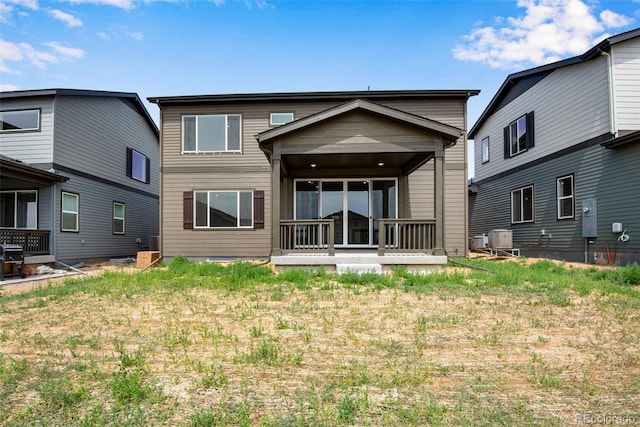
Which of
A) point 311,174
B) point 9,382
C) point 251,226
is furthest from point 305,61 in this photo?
point 9,382

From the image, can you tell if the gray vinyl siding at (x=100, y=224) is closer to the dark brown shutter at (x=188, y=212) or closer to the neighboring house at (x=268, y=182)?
the neighboring house at (x=268, y=182)

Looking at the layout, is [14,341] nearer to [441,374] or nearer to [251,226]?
[441,374]

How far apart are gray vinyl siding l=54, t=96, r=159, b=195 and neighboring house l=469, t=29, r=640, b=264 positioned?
16.2 m

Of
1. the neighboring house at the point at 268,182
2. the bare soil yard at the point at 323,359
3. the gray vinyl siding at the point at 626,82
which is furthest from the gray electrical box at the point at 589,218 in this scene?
the bare soil yard at the point at 323,359

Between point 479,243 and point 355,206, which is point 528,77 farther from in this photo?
point 355,206

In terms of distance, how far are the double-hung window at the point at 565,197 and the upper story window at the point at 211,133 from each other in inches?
430

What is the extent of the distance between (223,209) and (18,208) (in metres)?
6.96

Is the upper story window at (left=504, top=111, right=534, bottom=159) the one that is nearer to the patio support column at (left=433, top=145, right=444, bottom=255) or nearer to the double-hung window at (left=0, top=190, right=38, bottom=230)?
the patio support column at (left=433, top=145, right=444, bottom=255)

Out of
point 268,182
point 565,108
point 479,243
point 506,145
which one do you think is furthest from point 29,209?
point 506,145

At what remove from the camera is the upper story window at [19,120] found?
11687 millimetres

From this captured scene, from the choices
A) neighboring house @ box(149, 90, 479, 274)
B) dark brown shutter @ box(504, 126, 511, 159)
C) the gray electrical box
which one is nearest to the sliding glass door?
neighboring house @ box(149, 90, 479, 274)

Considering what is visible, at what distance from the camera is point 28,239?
1052 centimetres

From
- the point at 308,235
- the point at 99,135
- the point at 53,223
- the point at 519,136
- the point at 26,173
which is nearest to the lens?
the point at 308,235

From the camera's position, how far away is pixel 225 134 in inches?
464
